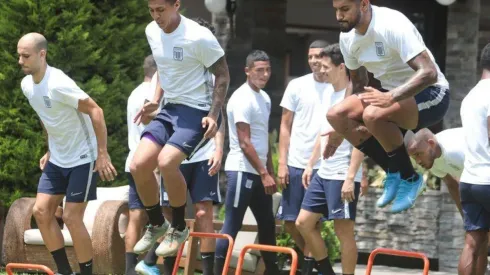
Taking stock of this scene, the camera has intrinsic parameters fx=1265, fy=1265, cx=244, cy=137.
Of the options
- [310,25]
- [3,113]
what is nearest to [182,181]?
[3,113]

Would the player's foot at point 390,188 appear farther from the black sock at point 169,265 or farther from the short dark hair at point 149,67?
the short dark hair at point 149,67

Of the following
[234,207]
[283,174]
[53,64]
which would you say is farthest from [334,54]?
[53,64]

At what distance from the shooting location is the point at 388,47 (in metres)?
8.21

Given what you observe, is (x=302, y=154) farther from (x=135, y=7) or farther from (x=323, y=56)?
(x=135, y=7)

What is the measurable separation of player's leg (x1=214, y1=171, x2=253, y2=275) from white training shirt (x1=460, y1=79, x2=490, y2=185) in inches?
97.5

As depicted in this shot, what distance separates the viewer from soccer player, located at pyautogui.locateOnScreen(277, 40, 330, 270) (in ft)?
37.2

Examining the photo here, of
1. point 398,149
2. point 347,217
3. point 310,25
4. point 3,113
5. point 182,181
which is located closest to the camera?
point 398,149

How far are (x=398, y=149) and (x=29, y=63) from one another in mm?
3581

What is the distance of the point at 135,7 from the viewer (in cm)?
1407

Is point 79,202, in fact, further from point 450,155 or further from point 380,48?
point 380,48

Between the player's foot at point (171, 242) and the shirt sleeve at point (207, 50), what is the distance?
49.5 inches

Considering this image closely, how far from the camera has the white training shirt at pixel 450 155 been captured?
1021cm

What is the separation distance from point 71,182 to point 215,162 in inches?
48.3

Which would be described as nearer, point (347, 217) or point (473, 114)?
point (473, 114)
